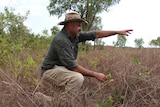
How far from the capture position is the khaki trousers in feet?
14.3

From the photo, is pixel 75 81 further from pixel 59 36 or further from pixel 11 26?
pixel 11 26

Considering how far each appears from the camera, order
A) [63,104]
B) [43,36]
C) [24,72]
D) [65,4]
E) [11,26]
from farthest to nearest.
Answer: [65,4], [43,36], [11,26], [24,72], [63,104]

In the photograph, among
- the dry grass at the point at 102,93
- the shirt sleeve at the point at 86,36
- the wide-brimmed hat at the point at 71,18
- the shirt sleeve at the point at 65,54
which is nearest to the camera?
the dry grass at the point at 102,93

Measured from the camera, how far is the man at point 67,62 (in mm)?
4297

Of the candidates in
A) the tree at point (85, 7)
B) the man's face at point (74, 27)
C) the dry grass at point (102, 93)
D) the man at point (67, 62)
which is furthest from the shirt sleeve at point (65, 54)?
the tree at point (85, 7)

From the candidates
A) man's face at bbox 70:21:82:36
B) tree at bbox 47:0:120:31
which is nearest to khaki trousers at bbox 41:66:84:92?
man's face at bbox 70:21:82:36

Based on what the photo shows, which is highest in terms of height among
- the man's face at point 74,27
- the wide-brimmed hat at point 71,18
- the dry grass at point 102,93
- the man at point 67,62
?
the wide-brimmed hat at point 71,18

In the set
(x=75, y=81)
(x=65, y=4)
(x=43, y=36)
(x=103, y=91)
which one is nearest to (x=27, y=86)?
(x=75, y=81)

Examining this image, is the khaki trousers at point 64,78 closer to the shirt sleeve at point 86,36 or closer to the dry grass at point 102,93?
the dry grass at point 102,93

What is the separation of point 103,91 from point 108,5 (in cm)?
2807

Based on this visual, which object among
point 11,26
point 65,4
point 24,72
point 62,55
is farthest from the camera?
point 65,4

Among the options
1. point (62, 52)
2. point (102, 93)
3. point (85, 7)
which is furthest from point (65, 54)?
point (85, 7)

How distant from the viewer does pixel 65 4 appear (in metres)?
30.8

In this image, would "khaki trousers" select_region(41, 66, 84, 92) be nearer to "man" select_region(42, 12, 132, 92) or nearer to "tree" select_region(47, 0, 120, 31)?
"man" select_region(42, 12, 132, 92)
